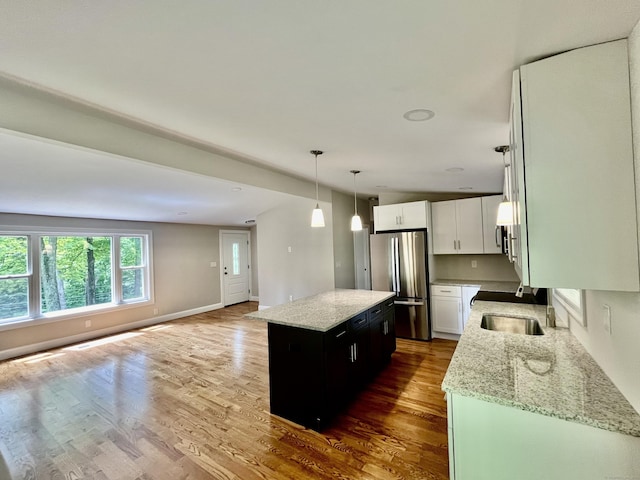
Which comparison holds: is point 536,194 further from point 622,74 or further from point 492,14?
point 492,14

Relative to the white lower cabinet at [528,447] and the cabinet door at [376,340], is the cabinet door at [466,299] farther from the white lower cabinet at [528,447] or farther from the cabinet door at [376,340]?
the white lower cabinet at [528,447]

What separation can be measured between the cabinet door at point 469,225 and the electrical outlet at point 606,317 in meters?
3.21

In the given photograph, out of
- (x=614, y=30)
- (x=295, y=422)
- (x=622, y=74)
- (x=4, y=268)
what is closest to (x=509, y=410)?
(x=622, y=74)

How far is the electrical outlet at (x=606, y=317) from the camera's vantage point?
1.29 m

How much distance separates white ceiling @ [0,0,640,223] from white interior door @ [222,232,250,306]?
5551 mm

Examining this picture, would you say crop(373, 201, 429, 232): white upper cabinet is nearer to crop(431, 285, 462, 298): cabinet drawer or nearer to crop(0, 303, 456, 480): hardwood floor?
crop(431, 285, 462, 298): cabinet drawer

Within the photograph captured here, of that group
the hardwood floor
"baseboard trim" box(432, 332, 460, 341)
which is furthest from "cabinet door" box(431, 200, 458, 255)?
the hardwood floor

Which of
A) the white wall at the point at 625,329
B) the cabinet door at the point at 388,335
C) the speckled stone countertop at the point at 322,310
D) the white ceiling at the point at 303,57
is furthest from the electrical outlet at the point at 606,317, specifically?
the cabinet door at the point at 388,335

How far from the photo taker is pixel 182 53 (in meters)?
1.39

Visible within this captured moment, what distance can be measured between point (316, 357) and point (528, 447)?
1.46m

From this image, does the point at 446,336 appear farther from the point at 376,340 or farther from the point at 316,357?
the point at 316,357

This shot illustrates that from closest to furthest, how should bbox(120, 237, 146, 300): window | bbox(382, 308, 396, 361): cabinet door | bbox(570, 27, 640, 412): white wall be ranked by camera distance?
1. bbox(570, 27, 640, 412): white wall
2. bbox(382, 308, 396, 361): cabinet door
3. bbox(120, 237, 146, 300): window

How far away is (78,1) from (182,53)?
1.28ft

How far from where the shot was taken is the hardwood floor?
6.56 feet
